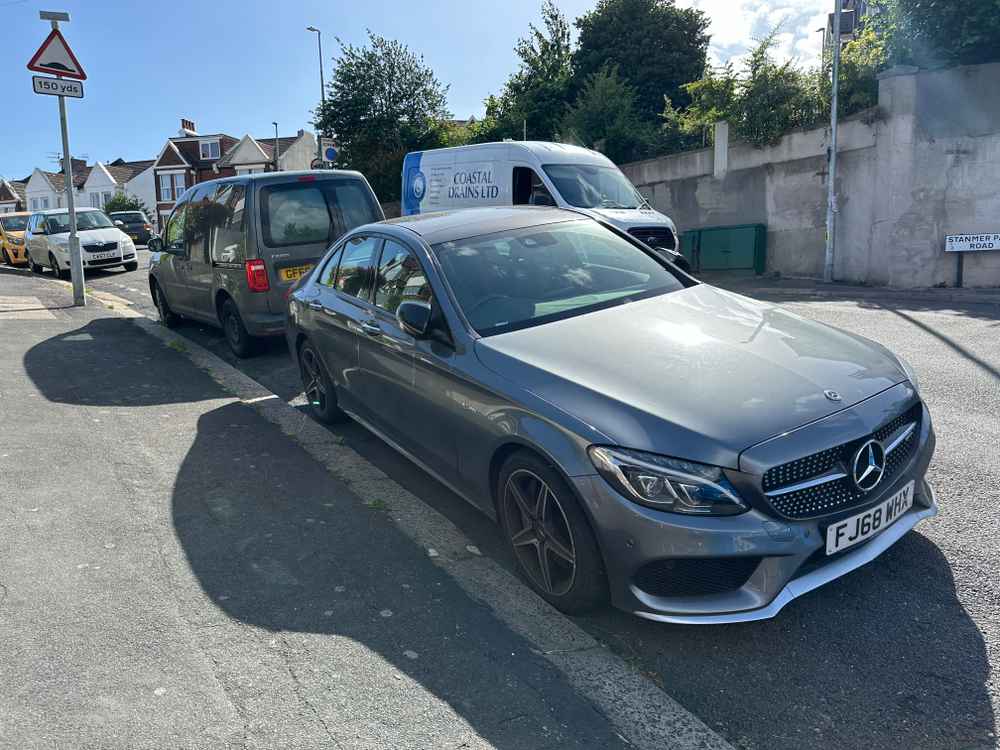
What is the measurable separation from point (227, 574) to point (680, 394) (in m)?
2.30

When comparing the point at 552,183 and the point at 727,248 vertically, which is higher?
the point at 552,183

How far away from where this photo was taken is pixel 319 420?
Result: 620 centimetres

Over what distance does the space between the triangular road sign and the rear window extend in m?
6.09

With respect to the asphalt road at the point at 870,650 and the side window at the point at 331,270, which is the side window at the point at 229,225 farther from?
the asphalt road at the point at 870,650

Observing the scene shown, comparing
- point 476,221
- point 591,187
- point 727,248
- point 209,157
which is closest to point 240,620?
point 476,221

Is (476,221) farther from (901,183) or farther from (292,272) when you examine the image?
(901,183)

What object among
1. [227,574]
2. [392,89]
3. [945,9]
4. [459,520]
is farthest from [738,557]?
[392,89]

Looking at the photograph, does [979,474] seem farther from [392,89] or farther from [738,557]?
[392,89]

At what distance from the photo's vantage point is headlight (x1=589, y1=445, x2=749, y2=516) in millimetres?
2820

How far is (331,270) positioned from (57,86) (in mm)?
8697

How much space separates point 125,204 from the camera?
68.9 metres

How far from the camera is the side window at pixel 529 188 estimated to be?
12719 mm

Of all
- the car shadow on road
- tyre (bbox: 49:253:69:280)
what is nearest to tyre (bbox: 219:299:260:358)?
the car shadow on road

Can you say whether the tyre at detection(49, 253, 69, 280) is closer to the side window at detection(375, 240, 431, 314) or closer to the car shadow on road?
the car shadow on road
